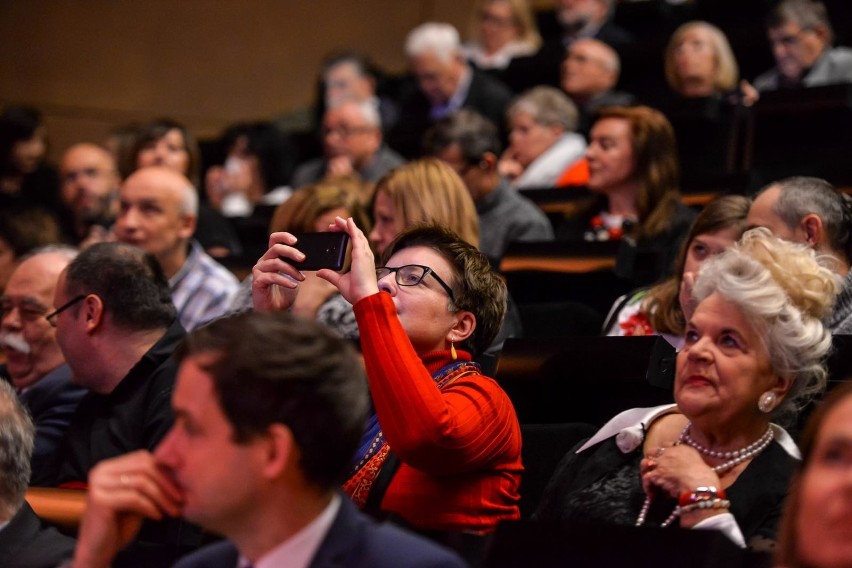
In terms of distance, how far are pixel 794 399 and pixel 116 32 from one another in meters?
4.63

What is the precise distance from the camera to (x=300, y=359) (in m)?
1.06

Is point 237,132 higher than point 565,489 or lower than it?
lower

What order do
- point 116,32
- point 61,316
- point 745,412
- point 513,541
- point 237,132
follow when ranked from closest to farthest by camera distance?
point 513,541, point 745,412, point 61,316, point 237,132, point 116,32

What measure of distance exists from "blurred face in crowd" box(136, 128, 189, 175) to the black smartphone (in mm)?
2457

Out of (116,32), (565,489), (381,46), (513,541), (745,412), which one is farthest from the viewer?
(381,46)

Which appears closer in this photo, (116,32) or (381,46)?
(116,32)

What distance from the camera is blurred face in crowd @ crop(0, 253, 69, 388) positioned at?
2.52 metres

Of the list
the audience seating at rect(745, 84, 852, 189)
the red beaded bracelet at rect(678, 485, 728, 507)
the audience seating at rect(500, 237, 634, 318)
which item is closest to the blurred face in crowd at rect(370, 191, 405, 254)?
the audience seating at rect(500, 237, 634, 318)

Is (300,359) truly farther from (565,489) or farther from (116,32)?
(116,32)

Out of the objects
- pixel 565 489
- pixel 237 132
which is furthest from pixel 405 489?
pixel 237 132

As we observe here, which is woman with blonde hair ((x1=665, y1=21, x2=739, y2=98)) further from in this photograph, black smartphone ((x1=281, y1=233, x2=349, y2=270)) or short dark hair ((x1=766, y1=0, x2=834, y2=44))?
black smartphone ((x1=281, y1=233, x2=349, y2=270))

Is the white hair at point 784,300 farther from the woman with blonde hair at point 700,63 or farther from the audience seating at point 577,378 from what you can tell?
the woman with blonde hair at point 700,63

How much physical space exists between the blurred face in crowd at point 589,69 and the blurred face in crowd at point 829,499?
11.4ft

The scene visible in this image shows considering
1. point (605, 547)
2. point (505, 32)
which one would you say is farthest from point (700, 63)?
point (605, 547)
